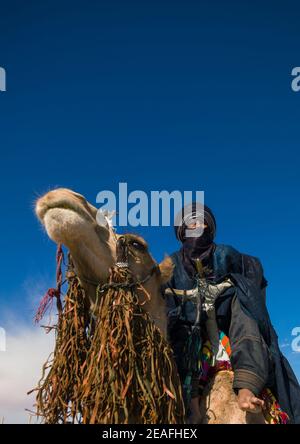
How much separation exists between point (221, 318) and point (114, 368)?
1819mm

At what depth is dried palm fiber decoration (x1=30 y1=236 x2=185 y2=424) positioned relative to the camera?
3889mm

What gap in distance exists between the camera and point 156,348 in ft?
13.8

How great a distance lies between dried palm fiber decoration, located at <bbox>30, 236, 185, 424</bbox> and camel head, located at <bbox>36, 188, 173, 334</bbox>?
0.60ft

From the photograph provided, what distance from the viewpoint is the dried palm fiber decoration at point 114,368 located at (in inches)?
153

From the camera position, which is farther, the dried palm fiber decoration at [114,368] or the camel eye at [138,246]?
the camel eye at [138,246]

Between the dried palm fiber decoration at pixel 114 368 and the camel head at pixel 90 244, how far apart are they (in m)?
0.18

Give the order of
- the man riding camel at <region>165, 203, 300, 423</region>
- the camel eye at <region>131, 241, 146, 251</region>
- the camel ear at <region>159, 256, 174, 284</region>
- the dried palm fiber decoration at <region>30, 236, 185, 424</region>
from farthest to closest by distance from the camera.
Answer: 1. the camel ear at <region>159, 256, 174, 284</region>
2. the camel eye at <region>131, 241, 146, 251</region>
3. the man riding camel at <region>165, 203, 300, 423</region>
4. the dried palm fiber decoration at <region>30, 236, 185, 424</region>

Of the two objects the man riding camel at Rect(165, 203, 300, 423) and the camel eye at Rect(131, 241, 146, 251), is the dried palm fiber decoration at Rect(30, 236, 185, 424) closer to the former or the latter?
the camel eye at Rect(131, 241, 146, 251)

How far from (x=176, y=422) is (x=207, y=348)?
4.39ft

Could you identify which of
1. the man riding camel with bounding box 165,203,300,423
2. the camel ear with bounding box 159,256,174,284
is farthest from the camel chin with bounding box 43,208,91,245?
the man riding camel with bounding box 165,203,300,423

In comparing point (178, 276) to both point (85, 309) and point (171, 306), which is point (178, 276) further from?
point (85, 309)

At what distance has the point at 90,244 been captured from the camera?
4508 mm

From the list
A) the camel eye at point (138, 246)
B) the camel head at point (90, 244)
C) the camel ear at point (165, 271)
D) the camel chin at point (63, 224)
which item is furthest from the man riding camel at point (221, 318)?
the camel chin at point (63, 224)

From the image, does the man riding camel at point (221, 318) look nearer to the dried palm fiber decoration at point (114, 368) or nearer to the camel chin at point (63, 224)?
the dried palm fiber decoration at point (114, 368)
